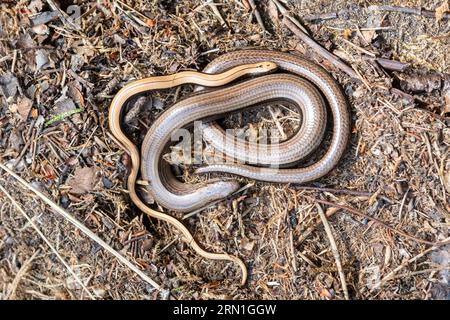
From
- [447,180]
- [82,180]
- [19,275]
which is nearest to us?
[19,275]

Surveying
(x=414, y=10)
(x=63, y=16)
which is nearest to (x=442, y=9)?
(x=414, y=10)

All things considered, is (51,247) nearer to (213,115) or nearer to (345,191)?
(213,115)

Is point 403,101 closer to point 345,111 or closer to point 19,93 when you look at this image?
point 345,111

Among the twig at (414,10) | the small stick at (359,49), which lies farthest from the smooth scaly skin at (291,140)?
the twig at (414,10)

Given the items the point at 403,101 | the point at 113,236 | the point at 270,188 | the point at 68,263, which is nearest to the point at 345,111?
the point at 403,101

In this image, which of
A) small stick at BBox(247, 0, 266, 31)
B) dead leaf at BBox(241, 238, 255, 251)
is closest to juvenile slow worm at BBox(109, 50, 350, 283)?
dead leaf at BBox(241, 238, 255, 251)

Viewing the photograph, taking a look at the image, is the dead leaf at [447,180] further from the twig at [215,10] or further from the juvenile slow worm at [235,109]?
the twig at [215,10]

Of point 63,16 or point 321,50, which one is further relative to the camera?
point 321,50
